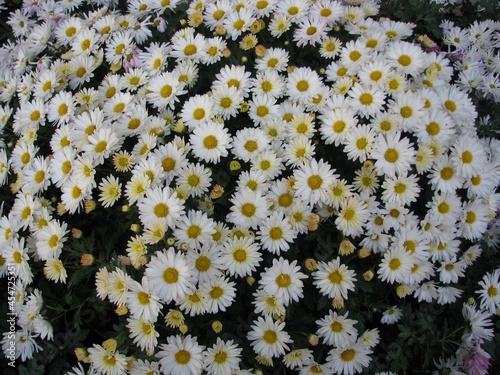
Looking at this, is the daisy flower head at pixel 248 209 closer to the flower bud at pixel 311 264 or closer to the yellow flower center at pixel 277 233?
the yellow flower center at pixel 277 233

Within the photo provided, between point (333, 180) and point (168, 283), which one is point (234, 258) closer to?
point (168, 283)

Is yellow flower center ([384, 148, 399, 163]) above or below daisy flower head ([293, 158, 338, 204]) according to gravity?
above

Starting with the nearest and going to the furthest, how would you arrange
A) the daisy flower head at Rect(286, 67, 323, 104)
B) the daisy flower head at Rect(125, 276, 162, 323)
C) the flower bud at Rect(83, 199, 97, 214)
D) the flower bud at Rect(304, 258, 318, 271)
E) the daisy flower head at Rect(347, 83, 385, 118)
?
the daisy flower head at Rect(125, 276, 162, 323) < the flower bud at Rect(304, 258, 318, 271) < the flower bud at Rect(83, 199, 97, 214) < the daisy flower head at Rect(347, 83, 385, 118) < the daisy flower head at Rect(286, 67, 323, 104)

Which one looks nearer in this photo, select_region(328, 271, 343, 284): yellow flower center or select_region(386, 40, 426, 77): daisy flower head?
select_region(328, 271, 343, 284): yellow flower center

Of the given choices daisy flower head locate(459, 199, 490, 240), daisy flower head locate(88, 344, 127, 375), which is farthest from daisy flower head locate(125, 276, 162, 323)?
daisy flower head locate(459, 199, 490, 240)

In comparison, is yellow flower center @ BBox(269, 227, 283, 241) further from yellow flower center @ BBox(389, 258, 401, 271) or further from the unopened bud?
the unopened bud

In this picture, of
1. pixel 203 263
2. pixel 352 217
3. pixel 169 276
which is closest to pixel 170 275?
pixel 169 276

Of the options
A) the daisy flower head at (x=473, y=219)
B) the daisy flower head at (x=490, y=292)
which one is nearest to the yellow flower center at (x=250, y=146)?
the daisy flower head at (x=473, y=219)

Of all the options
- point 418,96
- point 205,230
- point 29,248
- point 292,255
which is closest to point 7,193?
point 29,248
